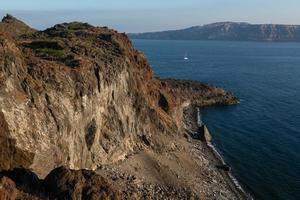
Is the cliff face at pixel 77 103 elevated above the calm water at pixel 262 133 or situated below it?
above

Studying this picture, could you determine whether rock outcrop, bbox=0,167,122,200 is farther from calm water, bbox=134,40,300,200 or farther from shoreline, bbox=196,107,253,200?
calm water, bbox=134,40,300,200

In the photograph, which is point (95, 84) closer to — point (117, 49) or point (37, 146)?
point (37, 146)

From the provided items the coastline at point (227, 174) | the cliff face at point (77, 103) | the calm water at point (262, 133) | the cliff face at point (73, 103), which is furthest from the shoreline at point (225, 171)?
the cliff face at point (73, 103)

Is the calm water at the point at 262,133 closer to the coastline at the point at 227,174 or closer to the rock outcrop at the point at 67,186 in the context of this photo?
the coastline at the point at 227,174

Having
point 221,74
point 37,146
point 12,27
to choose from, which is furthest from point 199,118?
point 221,74

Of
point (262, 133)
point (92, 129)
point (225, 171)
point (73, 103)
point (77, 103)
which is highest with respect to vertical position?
point (73, 103)

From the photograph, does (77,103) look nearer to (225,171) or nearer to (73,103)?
(73,103)

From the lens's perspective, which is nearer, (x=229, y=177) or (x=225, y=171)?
(x=229, y=177)

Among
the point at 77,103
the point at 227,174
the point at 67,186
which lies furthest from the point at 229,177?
the point at 67,186
